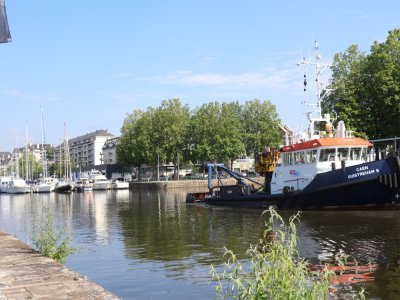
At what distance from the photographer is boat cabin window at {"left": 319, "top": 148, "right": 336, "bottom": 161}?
87.9ft

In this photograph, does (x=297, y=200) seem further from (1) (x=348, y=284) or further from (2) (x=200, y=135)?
(2) (x=200, y=135)

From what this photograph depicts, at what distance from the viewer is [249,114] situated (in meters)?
97.0

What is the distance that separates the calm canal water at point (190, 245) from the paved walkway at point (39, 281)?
1.79 metres

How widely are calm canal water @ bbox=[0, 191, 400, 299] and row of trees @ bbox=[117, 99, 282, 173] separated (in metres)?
61.3

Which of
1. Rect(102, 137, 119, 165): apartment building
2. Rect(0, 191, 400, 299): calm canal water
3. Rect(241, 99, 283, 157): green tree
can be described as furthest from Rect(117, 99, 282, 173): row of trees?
Rect(102, 137, 119, 165): apartment building

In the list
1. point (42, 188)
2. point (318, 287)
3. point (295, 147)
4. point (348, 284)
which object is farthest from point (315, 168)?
point (42, 188)

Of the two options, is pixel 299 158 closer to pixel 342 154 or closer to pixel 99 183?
pixel 342 154

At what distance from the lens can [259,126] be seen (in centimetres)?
9512

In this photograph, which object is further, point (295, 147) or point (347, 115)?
point (347, 115)

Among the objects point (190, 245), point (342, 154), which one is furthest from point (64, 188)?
point (190, 245)

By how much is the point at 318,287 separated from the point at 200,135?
86210mm

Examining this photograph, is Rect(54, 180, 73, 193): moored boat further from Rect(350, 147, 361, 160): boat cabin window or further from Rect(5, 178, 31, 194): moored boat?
Rect(350, 147, 361, 160): boat cabin window

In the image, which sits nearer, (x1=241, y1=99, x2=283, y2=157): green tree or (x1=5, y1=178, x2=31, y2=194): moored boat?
(x1=5, y1=178, x2=31, y2=194): moored boat

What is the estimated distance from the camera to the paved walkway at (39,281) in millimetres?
7488
